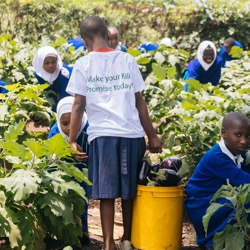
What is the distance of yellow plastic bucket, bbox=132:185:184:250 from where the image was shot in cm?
436

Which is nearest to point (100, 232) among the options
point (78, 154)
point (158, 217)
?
point (158, 217)

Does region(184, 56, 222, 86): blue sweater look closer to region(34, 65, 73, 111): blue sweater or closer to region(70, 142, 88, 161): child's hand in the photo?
region(34, 65, 73, 111): blue sweater

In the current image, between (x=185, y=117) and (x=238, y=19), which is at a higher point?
(x=238, y=19)

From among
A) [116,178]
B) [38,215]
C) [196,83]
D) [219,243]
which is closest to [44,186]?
[38,215]

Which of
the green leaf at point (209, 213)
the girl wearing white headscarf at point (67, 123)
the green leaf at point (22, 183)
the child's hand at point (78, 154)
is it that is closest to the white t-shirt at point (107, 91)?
the child's hand at point (78, 154)

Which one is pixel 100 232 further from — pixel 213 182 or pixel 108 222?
pixel 213 182

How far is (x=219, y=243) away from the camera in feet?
12.8

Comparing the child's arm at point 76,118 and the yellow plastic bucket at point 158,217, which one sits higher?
the child's arm at point 76,118

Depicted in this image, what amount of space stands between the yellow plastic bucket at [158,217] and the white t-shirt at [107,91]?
1.38 ft

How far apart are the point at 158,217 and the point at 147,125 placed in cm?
63

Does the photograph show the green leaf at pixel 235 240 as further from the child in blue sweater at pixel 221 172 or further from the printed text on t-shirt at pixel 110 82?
the printed text on t-shirt at pixel 110 82

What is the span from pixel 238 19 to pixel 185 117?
9.47 m

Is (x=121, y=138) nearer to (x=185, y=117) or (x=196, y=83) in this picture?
(x=185, y=117)

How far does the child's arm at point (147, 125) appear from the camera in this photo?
14.7 feet
